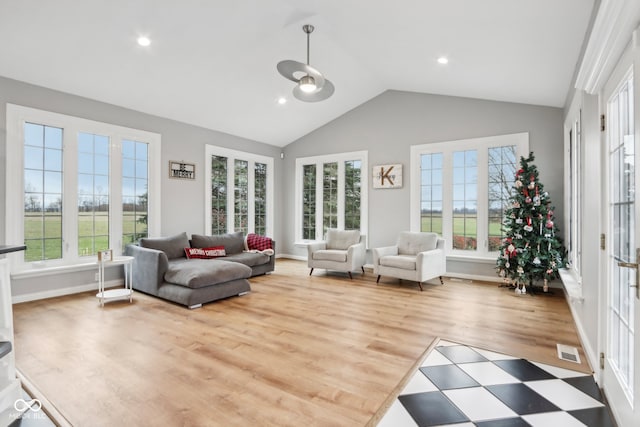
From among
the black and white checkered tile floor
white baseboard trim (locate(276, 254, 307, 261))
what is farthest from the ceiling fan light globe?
white baseboard trim (locate(276, 254, 307, 261))

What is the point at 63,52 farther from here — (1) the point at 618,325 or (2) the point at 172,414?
(1) the point at 618,325

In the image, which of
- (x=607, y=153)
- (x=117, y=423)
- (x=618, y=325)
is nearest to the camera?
(x=117, y=423)

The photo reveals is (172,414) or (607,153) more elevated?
(607,153)

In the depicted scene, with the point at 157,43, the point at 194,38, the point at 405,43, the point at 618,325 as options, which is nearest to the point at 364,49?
the point at 405,43

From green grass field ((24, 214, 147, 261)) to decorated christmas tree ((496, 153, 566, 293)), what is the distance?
5683 millimetres

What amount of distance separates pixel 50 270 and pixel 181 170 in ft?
7.95

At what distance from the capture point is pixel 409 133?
20.6ft

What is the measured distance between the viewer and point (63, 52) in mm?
3799

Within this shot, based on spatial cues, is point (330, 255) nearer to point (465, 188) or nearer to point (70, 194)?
point (465, 188)

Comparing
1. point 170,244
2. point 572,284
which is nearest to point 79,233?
point 170,244

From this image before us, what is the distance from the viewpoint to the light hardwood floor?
6.55 ft

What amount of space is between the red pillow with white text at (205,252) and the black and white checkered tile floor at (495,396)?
12.9 feet

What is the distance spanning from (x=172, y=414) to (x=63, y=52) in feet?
13.5

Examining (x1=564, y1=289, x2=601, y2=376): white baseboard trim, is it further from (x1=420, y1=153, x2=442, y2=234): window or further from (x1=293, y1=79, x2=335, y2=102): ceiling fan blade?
(x1=293, y1=79, x2=335, y2=102): ceiling fan blade
